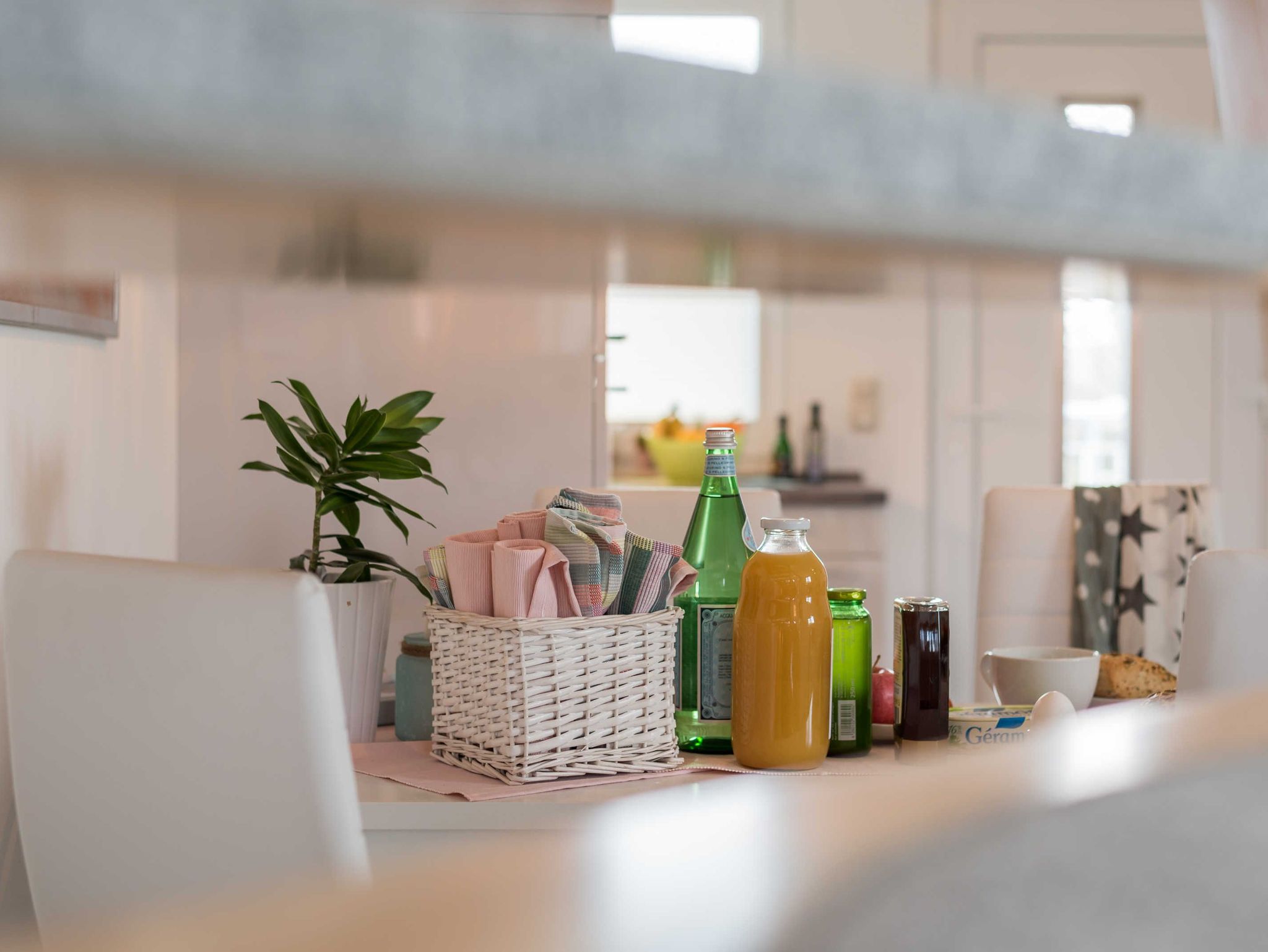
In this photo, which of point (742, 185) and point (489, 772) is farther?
point (489, 772)

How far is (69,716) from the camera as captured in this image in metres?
0.85

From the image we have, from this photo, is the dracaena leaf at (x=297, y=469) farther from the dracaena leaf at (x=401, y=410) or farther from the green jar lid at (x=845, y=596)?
the green jar lid at (x=845, y=596)

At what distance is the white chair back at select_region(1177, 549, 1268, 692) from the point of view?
1.23 meters

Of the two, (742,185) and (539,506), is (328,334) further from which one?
(742,185)

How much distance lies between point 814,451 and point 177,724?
127 inches

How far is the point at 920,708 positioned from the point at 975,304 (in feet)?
3.34

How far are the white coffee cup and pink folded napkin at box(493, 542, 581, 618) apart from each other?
1.55ft

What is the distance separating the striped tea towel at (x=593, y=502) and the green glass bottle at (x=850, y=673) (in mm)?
211

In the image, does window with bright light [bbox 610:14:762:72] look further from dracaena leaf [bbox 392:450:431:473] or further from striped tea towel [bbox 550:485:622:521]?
striped tea towel [bbox 550:485:622:521]

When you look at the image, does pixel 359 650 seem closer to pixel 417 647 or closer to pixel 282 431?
pixel 417 647

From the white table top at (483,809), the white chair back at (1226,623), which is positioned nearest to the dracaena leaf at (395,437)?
the white table top at (483,809)

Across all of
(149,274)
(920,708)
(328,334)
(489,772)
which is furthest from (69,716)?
(328,334)

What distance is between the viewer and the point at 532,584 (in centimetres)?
101

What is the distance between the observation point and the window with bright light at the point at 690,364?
420 cm
